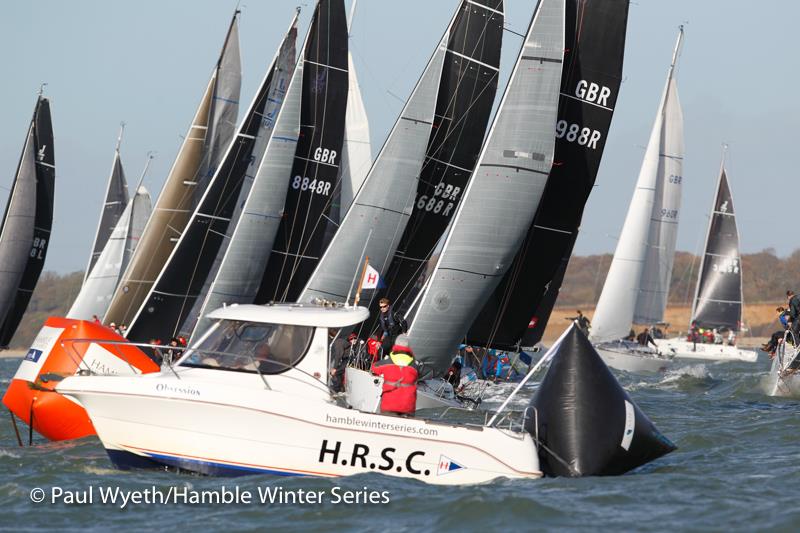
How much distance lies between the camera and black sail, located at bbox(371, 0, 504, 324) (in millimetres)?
25266

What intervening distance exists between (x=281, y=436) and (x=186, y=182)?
66.6 ft

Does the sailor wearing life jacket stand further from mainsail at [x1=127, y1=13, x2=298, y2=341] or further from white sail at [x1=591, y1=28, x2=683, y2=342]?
white sail at [x1=591, y1=28, x2=683, y2=342]

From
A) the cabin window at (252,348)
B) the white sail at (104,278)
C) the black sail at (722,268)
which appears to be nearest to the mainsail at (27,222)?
the white sail at (104,278)

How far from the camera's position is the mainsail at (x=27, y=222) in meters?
38.0

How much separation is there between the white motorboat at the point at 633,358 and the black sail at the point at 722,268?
1120 centimetres

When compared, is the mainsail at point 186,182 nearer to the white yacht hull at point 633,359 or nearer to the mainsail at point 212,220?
the mainsail at point 212,220

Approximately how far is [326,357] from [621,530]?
4.22 metres

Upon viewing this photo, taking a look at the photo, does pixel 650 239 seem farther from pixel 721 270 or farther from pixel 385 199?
pixel 385 199

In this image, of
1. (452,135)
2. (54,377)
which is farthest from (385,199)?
(54,377)

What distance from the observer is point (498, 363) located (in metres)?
26.2

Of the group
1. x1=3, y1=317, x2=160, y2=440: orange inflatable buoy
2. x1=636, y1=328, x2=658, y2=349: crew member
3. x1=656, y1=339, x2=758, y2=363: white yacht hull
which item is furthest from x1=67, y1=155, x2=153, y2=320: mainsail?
x1=656, y1=339, x2=758, y2=363: white yacht hull

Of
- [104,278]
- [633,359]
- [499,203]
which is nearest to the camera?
[499,203]

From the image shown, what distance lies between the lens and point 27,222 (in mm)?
38188

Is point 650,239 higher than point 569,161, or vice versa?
point 569,161
